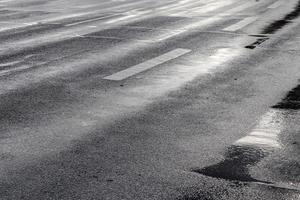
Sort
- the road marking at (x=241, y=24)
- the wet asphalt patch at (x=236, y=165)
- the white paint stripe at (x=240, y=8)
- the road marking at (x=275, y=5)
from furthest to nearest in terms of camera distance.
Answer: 1. the road marking at (x=275, y=5)
2. the white paint stripe at (x=240, y=8)
3. the road marking at (x=241, y=24)
4. the wet asphalt patch at (x=236, y=165)

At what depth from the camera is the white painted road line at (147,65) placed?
10328 mm

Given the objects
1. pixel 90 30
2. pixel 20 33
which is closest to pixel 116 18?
pixel 90 30

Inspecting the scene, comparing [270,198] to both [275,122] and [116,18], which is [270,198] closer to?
[275,122]

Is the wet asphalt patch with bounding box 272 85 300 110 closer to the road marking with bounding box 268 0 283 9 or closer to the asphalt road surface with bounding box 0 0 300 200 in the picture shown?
the asphalt road surface with bounding box 0 0 300 200

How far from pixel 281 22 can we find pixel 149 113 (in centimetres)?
1157

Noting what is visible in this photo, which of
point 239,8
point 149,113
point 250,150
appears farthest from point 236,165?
point 239,8

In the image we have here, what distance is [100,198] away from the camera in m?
5.17

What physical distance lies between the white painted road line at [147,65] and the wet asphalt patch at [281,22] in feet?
14.0

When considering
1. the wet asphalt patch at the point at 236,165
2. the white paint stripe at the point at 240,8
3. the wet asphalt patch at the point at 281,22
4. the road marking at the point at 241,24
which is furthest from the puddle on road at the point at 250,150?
the white paint stripe at the point at 240,8

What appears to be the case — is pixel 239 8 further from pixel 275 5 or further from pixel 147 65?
pixel 147 65

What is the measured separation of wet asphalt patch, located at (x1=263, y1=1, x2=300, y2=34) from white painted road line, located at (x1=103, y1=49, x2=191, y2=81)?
425cm

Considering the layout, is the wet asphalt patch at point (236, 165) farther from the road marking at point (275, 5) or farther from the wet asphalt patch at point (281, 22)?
the road marking at point (275, 5)

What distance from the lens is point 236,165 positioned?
6.01 metres

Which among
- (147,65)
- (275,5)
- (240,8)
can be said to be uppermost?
(147,65)
